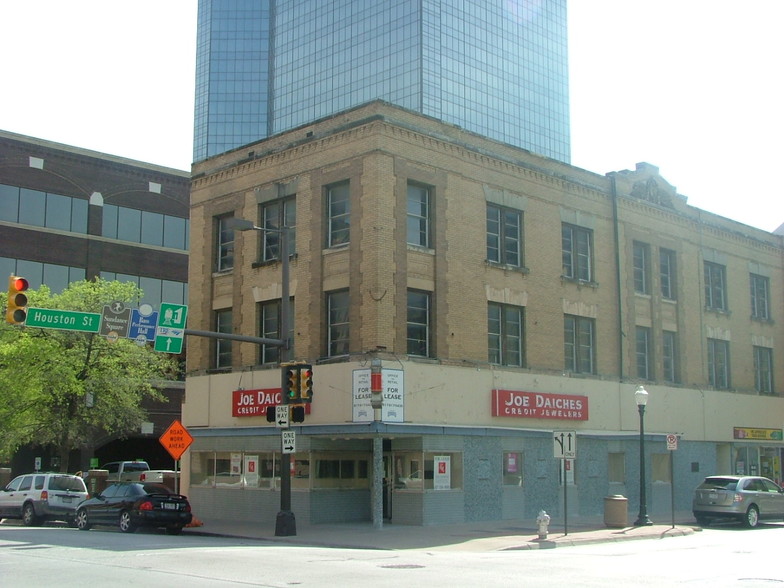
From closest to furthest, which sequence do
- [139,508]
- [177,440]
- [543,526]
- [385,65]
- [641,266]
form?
[543,526] → [139,508] → [177,440] → [641,266] → [385,65]

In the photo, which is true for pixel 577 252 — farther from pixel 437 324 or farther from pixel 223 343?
pixel 223 343

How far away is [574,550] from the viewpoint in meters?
21.6

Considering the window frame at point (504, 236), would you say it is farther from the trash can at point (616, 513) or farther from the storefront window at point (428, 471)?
the trash can at point (616, 513)

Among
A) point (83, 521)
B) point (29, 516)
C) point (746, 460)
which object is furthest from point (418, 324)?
point (746, 460)

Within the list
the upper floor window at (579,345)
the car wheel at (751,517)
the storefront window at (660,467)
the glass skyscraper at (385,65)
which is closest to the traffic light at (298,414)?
the upper floor window at (579,345)

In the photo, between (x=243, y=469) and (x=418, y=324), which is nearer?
(x=418, y=324)

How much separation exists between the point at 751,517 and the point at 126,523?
1778cm

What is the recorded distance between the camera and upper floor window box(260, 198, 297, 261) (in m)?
A: 30.2

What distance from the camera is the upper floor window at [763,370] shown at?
136 feet

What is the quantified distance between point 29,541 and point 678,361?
2406 cm

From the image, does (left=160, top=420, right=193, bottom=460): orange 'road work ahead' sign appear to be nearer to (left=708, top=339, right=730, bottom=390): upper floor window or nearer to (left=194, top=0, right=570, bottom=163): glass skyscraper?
(left=708, top=339, right=730, bottom=390): upper floor window

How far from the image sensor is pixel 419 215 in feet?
93.9

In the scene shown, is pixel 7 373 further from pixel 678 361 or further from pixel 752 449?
pixel 752 449

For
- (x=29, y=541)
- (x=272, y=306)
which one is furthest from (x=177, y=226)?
(x=29, y=541)
